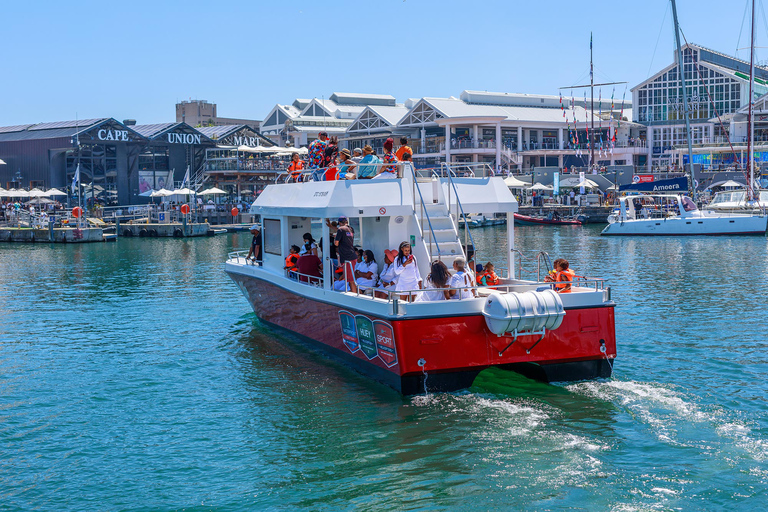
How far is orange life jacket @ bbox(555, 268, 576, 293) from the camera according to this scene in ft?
42.5

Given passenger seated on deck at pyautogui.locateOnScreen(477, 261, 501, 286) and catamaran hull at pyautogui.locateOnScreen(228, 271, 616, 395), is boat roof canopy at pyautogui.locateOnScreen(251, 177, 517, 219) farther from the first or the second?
catamaran hull at pyautogui.locateOnScreen(228, 271, 616, 395)

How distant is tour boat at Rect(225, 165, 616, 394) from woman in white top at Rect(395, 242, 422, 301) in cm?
20

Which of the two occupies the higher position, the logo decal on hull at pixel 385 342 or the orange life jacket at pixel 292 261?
the orange life jacket at pixel 292 261

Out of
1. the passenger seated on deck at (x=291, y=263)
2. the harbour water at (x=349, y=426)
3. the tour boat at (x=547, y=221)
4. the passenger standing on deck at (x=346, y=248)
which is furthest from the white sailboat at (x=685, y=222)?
the passenger standing on deck at (x=346, y=248)

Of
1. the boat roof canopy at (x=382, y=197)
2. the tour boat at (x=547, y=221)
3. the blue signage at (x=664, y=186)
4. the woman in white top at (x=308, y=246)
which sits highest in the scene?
the blue signage at (x=664, y=186)

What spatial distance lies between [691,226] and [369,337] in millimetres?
43644

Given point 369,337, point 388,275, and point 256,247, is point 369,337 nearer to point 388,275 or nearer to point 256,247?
point 388,275

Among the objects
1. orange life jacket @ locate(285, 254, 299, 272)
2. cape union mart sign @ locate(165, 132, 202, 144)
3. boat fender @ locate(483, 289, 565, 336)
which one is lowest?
boat fender @ locate(483, 289, 565, 336)

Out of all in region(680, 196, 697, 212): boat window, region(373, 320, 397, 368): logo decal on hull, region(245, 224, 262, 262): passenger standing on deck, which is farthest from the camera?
region(680, 196, 697, 212): boat window

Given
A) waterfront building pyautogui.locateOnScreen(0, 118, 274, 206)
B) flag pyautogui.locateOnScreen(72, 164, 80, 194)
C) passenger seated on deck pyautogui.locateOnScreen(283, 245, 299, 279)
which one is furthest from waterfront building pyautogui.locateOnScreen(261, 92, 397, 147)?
passenger seated on deck pyautogui.locateOnScreen(283, 245, 299, 279)

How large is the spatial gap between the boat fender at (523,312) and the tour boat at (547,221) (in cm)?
5300

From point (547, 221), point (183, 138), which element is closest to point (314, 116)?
point (183, 138)

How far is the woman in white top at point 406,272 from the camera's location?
1306 centimetres

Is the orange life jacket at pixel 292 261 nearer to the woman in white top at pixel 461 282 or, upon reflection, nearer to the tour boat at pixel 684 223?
the woman in white top at pixel 461 282
